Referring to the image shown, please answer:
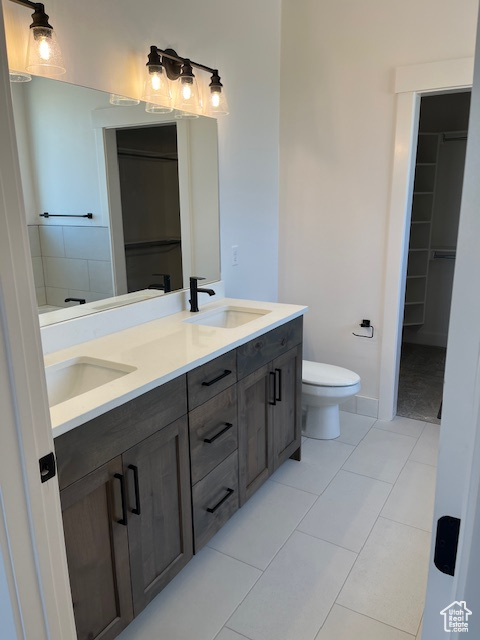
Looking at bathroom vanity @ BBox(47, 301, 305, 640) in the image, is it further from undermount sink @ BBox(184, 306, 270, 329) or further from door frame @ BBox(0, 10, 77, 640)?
door frame @ BBox(0, 10, 77, 640)

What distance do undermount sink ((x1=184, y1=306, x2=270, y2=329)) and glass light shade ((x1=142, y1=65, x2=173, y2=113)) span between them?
39.4 inches

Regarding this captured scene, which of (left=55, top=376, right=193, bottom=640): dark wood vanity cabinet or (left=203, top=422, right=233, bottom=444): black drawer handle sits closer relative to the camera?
(left=55, top=376, right=193, bottom=640): dark wood vanity cabinet

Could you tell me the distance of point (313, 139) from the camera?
10.2 ft

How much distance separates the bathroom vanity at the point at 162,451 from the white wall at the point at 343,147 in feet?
2.92

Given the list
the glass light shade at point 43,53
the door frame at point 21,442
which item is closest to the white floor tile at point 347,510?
the door frame at point 21,442

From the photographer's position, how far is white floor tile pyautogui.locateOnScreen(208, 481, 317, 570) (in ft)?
6.72

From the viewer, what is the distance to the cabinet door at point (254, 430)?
2.12 metres

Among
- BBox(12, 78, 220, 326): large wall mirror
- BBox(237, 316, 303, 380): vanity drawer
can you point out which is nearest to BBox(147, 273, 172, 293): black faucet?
BBox(12, 78, 220, 326): large wall mirror

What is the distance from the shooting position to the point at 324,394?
110 inches

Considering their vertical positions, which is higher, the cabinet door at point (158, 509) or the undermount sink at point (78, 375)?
the undermount sink at point (78, 375)

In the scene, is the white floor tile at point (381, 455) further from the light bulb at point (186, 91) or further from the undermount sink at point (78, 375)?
the light bulb at point (186, 91)

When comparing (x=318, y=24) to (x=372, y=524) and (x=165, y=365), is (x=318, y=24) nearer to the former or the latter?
(x=165, y=365)

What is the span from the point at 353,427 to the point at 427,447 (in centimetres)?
47

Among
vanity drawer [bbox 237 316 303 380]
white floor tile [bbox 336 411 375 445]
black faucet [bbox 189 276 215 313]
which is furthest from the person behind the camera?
white floor tile [bbox 336 411 375 445]
